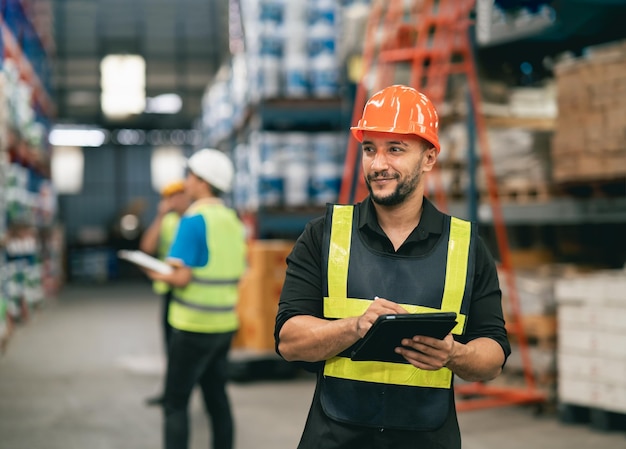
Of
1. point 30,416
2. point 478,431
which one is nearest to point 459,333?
point 478,431

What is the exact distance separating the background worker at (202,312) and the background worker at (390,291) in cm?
187

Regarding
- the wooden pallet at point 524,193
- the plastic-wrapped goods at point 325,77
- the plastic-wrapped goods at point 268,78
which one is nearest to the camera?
the wooden pallet at point 524,193

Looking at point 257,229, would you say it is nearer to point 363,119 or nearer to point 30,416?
point 30,416

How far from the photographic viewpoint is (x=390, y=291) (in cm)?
218

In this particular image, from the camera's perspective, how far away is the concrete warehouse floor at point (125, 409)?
213 inches

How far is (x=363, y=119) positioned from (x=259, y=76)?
584 cm

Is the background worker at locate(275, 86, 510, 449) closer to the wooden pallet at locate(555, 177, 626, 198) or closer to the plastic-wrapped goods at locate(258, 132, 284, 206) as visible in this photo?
the wooden pallet at locate(555, 177, 626, 198)

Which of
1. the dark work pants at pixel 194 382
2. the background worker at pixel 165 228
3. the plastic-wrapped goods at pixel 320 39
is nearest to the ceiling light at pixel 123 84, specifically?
the plastic-wrapped goods at pixel 320 39

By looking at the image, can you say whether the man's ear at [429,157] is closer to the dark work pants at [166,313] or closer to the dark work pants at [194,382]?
the dark work pants at [194,382]

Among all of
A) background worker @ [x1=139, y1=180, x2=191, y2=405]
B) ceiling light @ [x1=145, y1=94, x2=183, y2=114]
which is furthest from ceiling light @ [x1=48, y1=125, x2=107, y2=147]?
background worker @ [x1=139, y1=180, x2=191, y2=405]

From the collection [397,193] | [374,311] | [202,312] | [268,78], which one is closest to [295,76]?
[268,78]

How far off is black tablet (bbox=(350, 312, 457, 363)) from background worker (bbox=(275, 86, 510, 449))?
83mm

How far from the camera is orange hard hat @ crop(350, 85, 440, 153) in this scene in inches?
87.4

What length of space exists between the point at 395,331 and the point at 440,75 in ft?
16.3
